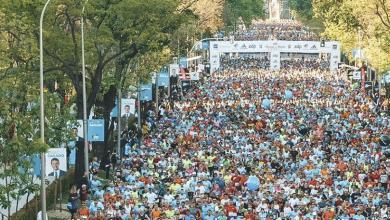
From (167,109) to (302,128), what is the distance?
14299 mm

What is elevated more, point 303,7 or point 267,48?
point 303,7

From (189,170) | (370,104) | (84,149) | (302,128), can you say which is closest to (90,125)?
(84,149)

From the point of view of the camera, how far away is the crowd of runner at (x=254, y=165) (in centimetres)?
3319

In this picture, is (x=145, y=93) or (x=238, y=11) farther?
(x=238, y=11)

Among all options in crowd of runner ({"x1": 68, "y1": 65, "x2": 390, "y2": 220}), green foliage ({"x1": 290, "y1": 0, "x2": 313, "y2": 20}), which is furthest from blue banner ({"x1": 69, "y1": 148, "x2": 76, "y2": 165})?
green foliage ({"x1": 290, "y1": 0, "x2": 313, "y2": 20})

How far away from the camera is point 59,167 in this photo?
3053 centimetres

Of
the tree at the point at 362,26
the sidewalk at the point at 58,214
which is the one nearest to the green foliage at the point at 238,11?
the tree at the point at 362,26

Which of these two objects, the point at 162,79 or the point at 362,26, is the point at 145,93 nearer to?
the point at 162,79

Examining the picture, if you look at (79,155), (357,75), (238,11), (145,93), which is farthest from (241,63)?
(79,155)

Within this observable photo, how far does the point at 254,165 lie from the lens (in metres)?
42.4

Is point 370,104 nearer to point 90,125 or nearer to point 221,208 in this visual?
point 90,125

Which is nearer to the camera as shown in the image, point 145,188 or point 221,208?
point 221,208

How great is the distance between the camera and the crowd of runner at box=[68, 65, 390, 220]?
3319 centimetres

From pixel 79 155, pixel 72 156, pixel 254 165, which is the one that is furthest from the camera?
pixel 72 156
